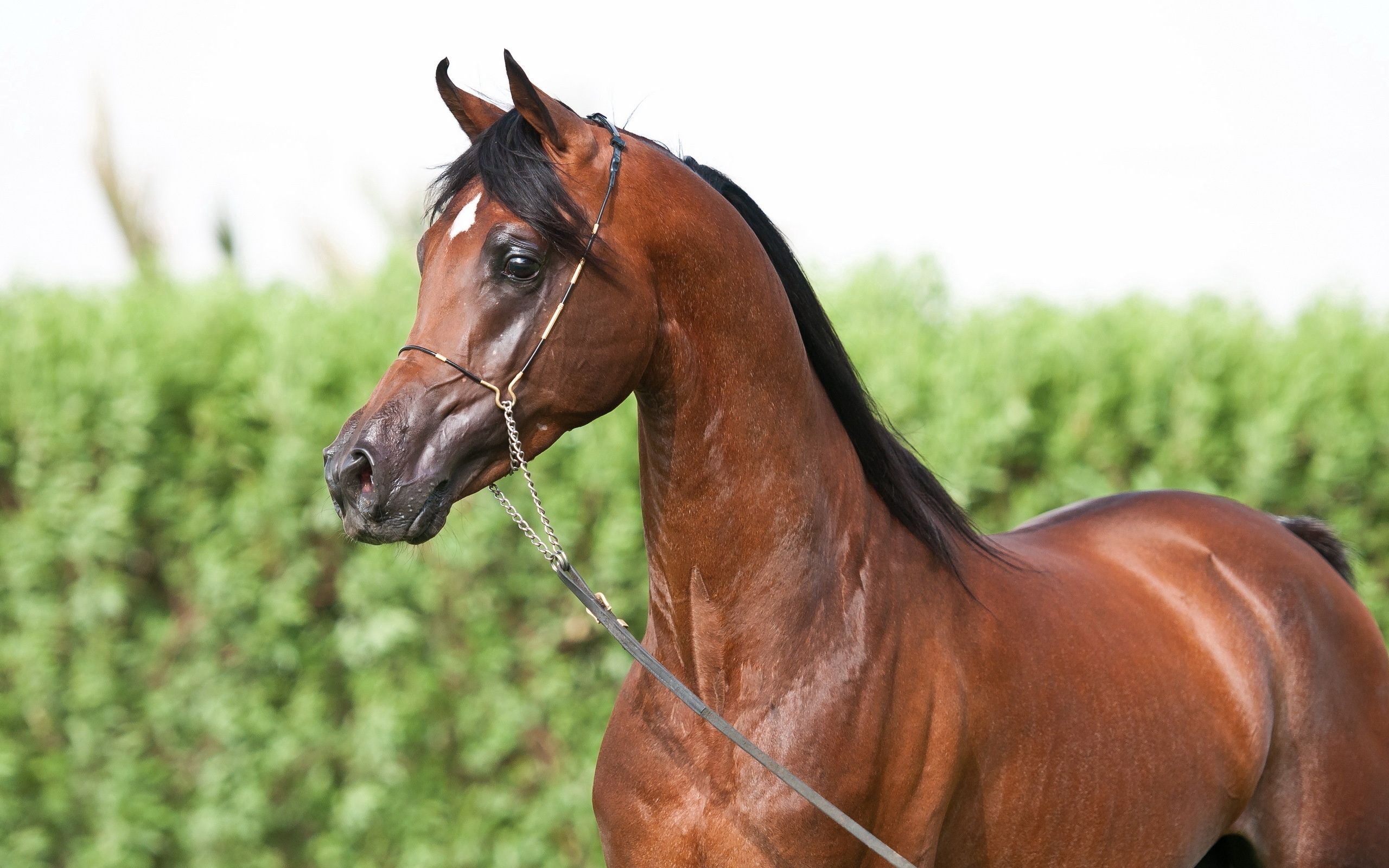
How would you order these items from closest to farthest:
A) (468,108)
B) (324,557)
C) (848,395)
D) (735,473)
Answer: (735,473)
(468,108)
(848,395)
(324,557)

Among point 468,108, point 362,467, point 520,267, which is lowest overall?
point 362,467

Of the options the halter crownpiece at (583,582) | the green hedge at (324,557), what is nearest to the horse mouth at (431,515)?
the halter crownpiece at (583,582)

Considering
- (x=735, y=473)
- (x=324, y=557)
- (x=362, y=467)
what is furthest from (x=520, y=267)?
(x=324, y=557)

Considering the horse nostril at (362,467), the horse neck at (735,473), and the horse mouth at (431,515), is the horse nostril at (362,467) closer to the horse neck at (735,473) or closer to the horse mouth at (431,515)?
the horse mouth at (431,515)

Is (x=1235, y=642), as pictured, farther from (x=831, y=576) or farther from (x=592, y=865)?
(x=592, y=865)

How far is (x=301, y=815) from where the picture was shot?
5172 mm

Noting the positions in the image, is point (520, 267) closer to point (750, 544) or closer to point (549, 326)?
point (549, 326)

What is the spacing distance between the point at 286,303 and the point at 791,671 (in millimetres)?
4042

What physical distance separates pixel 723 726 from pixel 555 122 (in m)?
1.17

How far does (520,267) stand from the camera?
2.04 metres

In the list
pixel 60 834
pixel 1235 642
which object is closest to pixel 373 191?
pixel 60 834

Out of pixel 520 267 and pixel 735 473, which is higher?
pixel 520 267

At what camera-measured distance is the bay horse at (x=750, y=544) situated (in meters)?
2.04

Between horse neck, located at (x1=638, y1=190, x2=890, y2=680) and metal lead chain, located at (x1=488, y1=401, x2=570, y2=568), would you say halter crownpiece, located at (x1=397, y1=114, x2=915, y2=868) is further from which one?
horse neck, located at (x1=638, y1=190, x2=890, y2=680)
